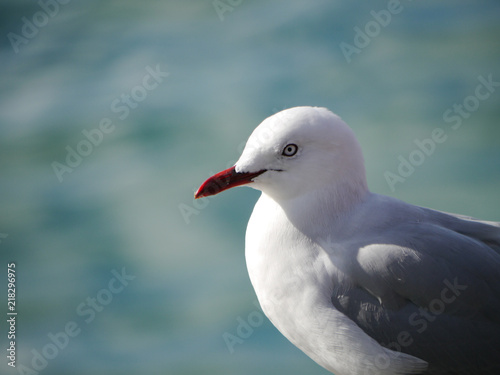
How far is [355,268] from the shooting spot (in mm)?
1766

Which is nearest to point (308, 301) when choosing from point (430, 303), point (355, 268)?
point (355, 268)

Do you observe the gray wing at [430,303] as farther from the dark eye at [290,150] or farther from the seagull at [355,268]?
the dark eye at [290,150]

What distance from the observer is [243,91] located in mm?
4941

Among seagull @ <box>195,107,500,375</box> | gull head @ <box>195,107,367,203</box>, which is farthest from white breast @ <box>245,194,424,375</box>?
gull head @ <box>195,107,367,203</box>

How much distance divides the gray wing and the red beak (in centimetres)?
36

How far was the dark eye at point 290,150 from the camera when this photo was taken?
1764 mm

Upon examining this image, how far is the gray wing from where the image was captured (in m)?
1.74

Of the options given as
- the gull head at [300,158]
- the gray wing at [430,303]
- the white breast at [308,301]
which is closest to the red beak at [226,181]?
the gull head at [300,158]

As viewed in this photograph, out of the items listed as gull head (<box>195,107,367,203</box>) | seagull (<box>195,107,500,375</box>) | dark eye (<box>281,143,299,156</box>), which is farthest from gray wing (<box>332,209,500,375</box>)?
dark eye (<box>281,143,299,156</box>)

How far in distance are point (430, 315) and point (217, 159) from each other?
9.41 ft

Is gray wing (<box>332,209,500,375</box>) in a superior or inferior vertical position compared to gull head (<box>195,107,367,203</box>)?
inferior

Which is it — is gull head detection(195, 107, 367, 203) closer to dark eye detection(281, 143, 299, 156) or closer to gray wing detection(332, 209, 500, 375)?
dark eye detection(281, 143, 299, 156)

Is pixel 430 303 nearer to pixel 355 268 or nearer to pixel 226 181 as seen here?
pixel 355 268

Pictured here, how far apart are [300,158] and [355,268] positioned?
34cm
